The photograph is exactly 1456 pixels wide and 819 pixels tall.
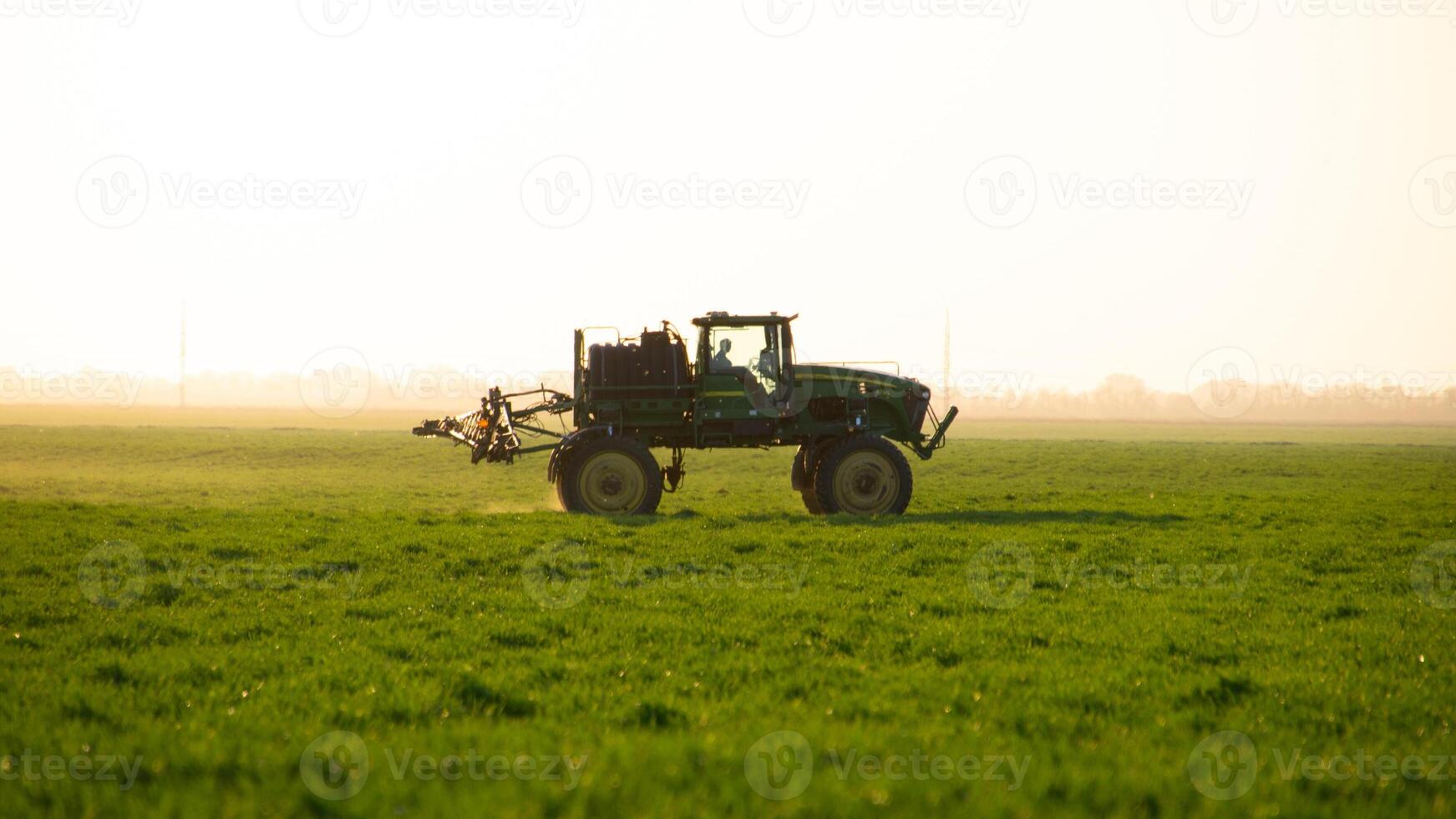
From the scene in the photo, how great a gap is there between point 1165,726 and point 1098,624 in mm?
3393

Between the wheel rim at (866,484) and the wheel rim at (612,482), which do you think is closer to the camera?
the wheel rim at (612,482)

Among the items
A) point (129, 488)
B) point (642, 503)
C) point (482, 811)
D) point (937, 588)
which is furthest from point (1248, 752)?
point (129, 488)

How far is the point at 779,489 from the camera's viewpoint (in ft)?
108

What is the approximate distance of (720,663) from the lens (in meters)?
9.01
